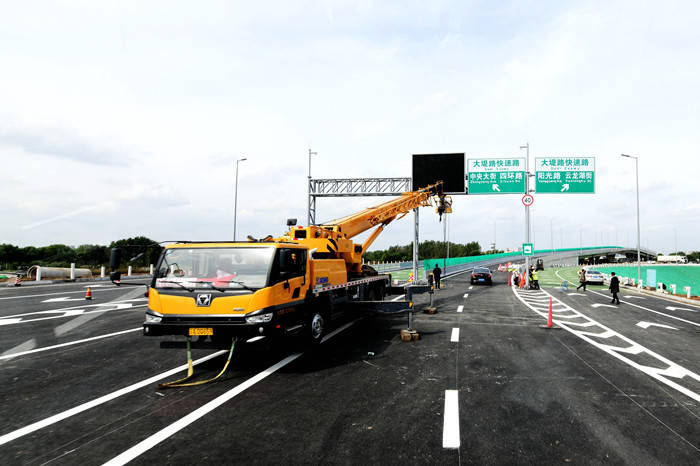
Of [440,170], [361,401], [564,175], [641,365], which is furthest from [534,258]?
[361,401]

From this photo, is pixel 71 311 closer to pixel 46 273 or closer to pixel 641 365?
pixel 46 273

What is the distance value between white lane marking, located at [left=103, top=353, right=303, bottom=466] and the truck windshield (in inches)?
64.7

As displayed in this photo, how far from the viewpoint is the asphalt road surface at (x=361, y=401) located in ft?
13.6

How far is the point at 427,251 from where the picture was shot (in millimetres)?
97500

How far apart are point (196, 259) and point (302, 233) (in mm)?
3600

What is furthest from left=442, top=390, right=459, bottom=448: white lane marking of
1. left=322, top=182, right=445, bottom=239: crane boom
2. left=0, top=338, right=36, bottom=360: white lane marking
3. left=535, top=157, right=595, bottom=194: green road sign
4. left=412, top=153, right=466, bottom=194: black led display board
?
left=535, top=157, right=595, bottom=194: green road sign

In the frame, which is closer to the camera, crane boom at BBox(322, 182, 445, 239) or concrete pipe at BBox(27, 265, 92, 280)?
crane boom at BBox(322, 182, 445, 239)

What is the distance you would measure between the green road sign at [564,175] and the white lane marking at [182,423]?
24174 mm

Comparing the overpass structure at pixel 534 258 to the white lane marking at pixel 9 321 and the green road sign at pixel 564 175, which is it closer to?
the green road sign at pixel 564 175

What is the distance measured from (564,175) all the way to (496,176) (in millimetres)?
4428

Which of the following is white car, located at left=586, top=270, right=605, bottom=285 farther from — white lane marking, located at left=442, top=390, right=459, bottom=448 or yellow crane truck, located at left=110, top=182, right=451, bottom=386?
white lane marking, located at left=442, top=390, right=459, bottom=448

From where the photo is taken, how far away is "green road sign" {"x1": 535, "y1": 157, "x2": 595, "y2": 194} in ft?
82.1

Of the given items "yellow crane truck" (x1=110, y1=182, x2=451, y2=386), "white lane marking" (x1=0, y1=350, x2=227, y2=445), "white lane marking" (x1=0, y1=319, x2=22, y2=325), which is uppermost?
"yellow crane truck" (x1=110, y1=182, x2=451, y2=386)

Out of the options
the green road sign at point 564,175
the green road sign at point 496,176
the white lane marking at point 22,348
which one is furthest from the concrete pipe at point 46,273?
the green road sign at point 564,175
